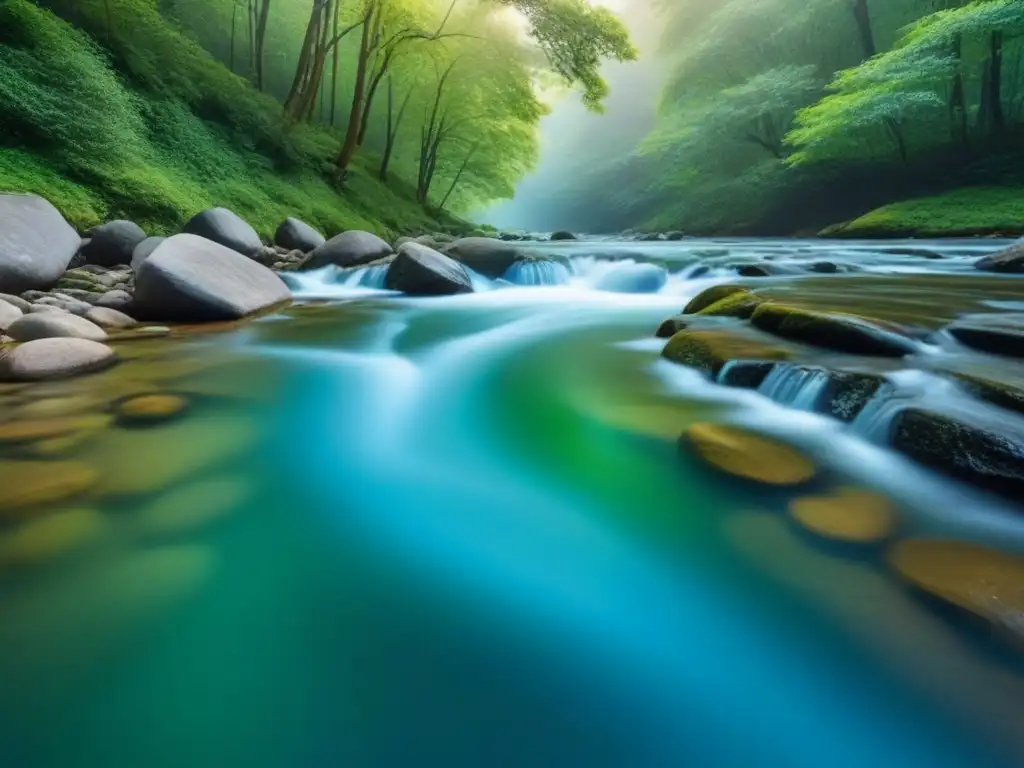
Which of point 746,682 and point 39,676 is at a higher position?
point 39,676

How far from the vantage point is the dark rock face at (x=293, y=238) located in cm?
1009

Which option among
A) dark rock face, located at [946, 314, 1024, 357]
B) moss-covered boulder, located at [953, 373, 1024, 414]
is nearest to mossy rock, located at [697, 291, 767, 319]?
dark rock face, located at [946, 314, 1024, 357]

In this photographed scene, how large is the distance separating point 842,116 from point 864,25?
25.7 feet

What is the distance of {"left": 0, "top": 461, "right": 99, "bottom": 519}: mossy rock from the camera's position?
194 cm

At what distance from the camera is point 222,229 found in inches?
306

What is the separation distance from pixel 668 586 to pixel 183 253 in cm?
556

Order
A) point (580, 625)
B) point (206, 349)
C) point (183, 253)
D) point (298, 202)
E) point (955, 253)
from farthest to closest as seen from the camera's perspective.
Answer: point (298, 202) < point (955, 253) < point (183, 253) < point (206, 349) < point (580, 625)

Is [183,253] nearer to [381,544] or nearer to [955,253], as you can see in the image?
[381,544]

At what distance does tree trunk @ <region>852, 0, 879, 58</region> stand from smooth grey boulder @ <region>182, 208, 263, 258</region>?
75.7ft

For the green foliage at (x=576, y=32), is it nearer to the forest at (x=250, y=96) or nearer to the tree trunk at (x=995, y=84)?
the forest at (x=250, y=96)

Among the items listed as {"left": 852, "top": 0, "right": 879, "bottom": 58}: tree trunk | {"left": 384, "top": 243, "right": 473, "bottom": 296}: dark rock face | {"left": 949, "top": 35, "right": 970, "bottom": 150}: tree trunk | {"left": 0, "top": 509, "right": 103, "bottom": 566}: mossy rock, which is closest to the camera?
{"left": 0, "top": 509, "right": 103, "bottom": 566}: mossy rock

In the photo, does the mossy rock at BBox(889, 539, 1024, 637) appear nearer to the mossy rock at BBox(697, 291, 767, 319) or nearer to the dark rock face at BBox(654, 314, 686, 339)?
the mossy rock at BBox(697, 291, 767, 319)

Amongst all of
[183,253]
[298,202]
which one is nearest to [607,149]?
[298,202]

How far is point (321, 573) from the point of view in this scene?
5.55 ft
